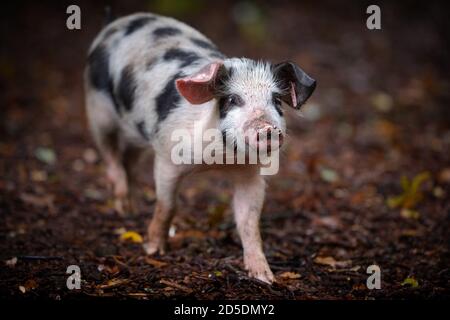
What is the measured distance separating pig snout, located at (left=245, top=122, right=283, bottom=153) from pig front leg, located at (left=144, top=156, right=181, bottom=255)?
3.59ft

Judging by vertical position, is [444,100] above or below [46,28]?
below

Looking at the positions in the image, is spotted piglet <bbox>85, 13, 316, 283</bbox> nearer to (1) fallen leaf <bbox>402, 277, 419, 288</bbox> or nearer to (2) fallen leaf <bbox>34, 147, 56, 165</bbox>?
(1) fallen leaf <bbox>402, 277, 419, 288</bbox>

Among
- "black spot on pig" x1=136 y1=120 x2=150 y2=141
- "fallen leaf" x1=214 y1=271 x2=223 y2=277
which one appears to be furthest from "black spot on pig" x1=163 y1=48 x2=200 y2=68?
"fallen leaf" x1=214 y1=271 x2=223 y2=277

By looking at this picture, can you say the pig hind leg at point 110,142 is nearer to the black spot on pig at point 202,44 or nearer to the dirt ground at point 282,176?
the dirt ground at point 282,176

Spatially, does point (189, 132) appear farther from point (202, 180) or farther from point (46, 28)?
point (46, 28)

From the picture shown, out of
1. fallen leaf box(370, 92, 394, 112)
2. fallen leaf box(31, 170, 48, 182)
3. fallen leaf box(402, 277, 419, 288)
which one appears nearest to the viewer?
fallen leaf box(402, 277, 419, 288)

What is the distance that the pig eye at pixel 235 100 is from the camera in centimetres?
449

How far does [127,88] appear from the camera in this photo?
18.6 ft

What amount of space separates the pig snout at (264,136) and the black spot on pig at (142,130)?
5.03 feet

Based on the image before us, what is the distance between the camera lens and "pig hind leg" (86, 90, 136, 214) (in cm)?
636

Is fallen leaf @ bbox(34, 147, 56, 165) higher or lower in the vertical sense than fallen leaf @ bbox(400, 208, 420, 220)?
higher

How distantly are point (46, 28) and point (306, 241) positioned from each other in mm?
7371
